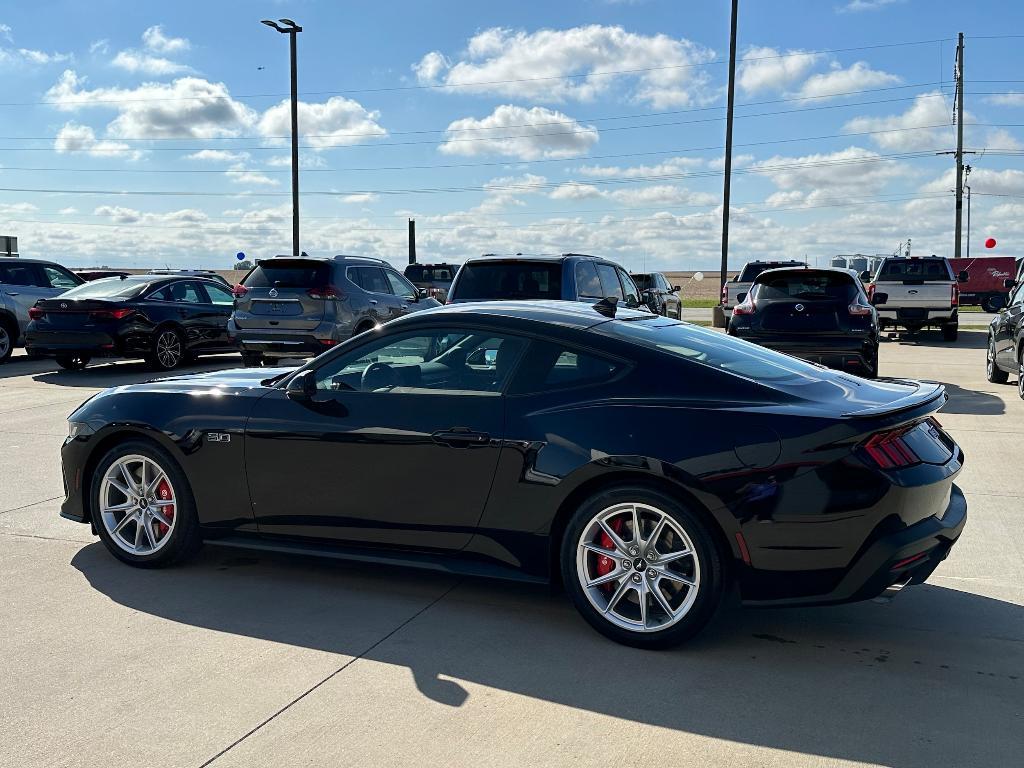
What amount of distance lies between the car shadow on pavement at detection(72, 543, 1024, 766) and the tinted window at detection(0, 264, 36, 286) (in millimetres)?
13993

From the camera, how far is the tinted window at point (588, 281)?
37.5ft

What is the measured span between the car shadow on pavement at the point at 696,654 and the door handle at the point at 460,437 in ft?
2.61

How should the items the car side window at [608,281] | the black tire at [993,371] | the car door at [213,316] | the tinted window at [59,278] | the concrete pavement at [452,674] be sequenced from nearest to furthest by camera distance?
the concrete pavement at [452,674], the car side window at [608,281], the black tire at [993,371], the car door at [213,316], the tinted window at [59,278]

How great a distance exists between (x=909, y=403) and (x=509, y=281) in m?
7.39

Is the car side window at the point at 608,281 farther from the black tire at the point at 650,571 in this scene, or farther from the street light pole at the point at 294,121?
the street light pole at the point at 294,121

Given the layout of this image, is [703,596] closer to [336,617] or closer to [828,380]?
[828,380]

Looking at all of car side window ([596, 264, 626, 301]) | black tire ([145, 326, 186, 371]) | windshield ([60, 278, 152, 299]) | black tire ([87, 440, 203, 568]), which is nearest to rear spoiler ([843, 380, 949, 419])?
black tire ([87, 440, 203, 568])

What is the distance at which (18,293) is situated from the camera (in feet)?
57.2

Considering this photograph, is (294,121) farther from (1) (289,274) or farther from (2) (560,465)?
(2) (560,465)

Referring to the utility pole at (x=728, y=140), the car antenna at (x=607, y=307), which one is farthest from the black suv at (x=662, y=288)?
the car antenna at (x=607, y=307)

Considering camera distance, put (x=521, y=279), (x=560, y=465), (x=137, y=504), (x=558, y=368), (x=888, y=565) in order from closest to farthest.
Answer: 1. (x=888, y=565)
2. (x=560, y=465)
3. (x=558, y=368)
4. (x=137, y=504)
5. (x=521, y=279)

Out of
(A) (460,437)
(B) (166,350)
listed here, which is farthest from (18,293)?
(A) (460,437)

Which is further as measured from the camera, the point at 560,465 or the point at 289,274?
the point at 289,274

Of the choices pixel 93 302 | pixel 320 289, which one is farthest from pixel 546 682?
pixel 93 302
